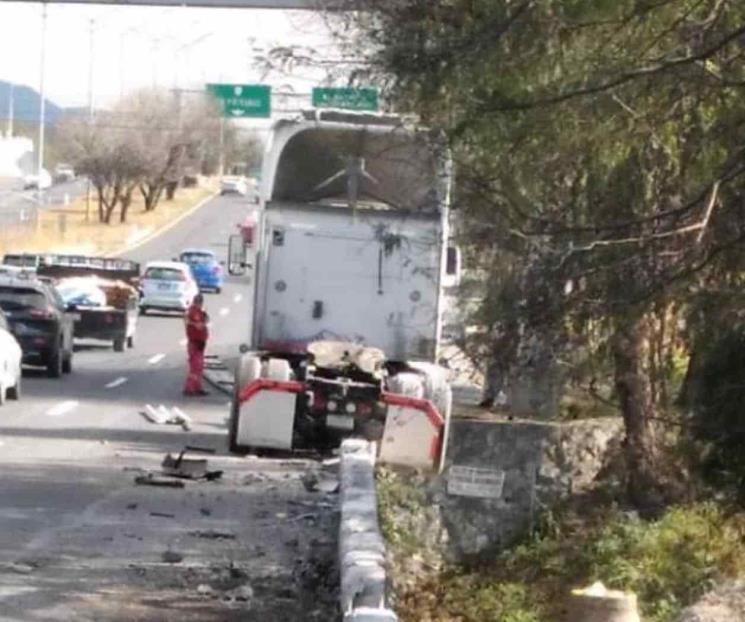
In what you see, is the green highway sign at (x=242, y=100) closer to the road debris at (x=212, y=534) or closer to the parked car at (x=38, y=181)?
the road debris at (x=212, y=534)

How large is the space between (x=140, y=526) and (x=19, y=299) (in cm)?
2091

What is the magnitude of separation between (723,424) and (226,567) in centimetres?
361

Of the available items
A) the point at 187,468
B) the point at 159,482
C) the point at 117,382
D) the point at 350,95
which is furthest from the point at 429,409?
the point at 117,382

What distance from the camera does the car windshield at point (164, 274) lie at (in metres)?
64.3

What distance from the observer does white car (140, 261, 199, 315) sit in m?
64.4

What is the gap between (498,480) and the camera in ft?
81.3

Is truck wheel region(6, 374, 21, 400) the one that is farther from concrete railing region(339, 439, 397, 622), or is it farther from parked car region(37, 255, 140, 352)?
concrete railing region(339, 439, 397, 622)

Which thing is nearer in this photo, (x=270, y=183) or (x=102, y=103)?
(x=270, y=183)

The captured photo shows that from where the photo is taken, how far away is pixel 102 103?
118 meters

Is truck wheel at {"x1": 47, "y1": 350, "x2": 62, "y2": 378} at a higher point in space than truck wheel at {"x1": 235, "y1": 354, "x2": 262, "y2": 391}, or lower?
lower

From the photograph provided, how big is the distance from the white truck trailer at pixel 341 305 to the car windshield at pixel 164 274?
123 feet

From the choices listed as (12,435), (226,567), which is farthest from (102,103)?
(226,567)

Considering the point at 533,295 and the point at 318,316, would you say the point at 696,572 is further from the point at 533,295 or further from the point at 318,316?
the point at 533,295

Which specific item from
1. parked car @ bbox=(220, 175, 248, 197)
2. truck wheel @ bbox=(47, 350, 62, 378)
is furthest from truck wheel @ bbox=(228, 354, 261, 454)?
parked car @ bbox=(220, 175, 248, 197)
